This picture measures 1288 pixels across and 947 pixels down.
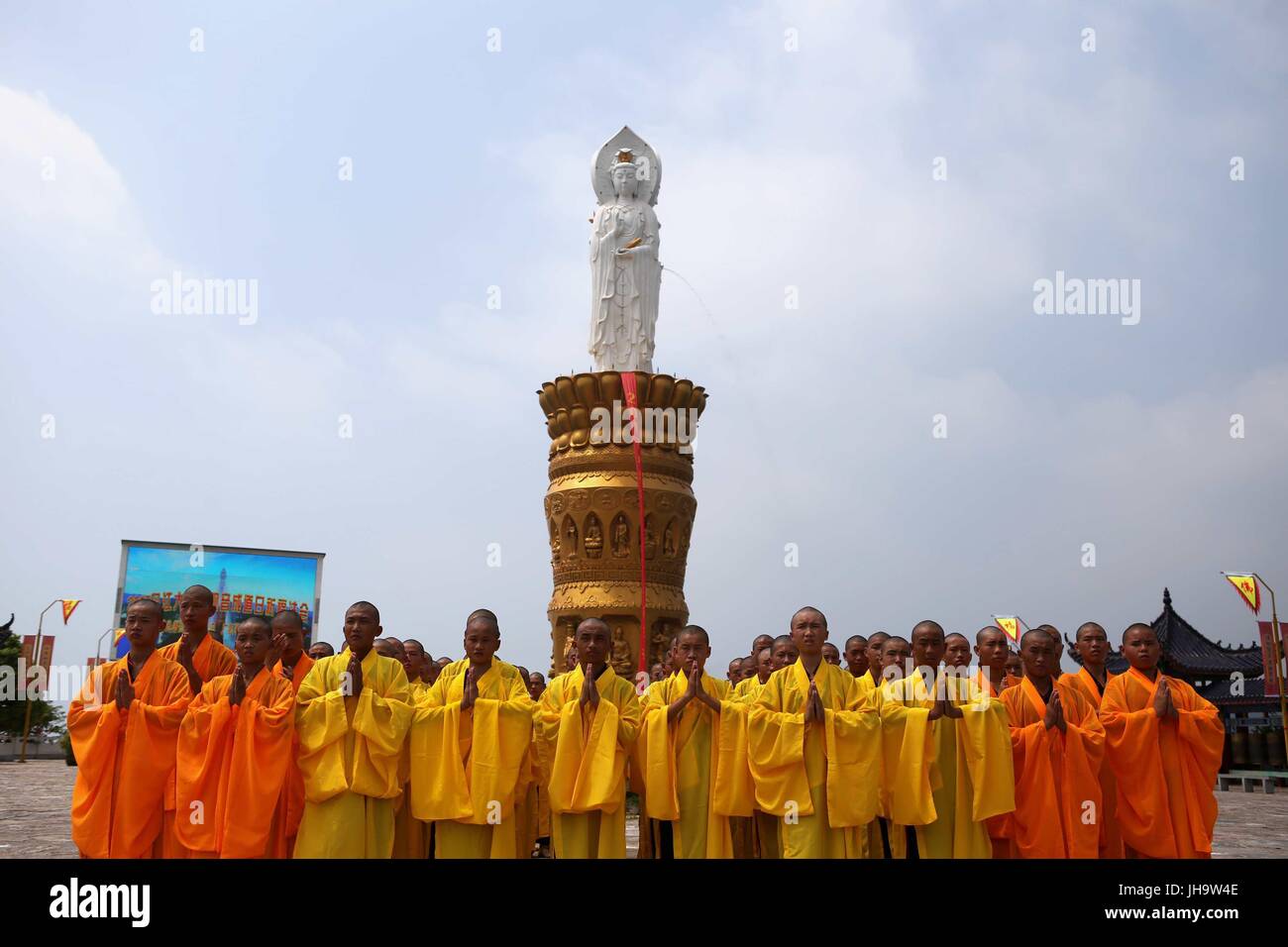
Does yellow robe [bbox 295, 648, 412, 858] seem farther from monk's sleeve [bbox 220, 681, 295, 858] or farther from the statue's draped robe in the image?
the statue's draped robe

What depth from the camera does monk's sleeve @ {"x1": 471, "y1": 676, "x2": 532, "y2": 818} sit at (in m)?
6.55

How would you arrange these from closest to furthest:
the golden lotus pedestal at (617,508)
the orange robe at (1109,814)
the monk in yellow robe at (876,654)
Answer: the orange robe at (1109,814) → the monk in yellow robe at (876,654) → the golden lotus pedestal at (617,508)

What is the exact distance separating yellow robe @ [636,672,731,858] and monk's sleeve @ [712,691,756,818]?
0.21 ft

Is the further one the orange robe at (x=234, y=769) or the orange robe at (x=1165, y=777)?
the orange robe at (x=1165, y=777)

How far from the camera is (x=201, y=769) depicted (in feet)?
20.9

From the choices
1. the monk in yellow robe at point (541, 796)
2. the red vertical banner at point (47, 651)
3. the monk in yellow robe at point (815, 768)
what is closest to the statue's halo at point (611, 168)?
the monk in yellow robe at point (541, 796)

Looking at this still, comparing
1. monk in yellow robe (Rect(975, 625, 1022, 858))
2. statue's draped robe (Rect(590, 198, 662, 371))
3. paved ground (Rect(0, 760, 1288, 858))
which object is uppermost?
statue's draped robe (Rect(590, 198, 662, 371))

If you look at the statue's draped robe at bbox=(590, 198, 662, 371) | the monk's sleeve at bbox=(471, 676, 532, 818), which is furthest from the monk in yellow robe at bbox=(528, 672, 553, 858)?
the statue's draped robe at bbox=(590, 198, 662, 371)

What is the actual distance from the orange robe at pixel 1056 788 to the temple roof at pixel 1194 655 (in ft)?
83.5

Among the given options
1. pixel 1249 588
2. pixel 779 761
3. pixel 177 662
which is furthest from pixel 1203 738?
pixel 1249 588

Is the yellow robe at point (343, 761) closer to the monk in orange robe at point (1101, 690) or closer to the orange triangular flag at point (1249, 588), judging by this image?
the monk in orange robe at point (1101, 690)

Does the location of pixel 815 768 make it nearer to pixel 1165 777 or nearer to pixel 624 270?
pixel 1165 777

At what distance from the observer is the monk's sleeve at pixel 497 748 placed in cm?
655

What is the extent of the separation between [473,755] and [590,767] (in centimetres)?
84
